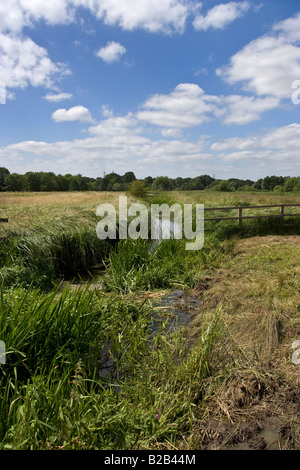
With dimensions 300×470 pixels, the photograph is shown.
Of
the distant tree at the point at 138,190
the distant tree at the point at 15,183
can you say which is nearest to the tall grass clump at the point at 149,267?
the distant tree at the point at 138,190

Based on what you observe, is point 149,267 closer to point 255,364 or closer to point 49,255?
point 49,255

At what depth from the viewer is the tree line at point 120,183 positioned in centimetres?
4678

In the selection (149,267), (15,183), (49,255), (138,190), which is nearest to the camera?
(149,267)

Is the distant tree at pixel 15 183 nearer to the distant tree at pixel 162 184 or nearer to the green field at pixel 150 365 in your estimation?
the distant tree at pixel 162 184

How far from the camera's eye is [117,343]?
3846 mm

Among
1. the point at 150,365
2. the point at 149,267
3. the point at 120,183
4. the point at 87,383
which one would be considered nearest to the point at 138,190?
the point at 149,267

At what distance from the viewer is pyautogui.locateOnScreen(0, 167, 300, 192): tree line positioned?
4678 cm

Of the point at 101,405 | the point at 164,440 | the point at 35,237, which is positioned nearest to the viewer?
the point at 164,440

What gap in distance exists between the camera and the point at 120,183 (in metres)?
A: 62.8

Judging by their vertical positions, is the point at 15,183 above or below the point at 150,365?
above

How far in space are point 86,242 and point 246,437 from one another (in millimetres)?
7669
